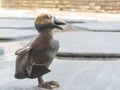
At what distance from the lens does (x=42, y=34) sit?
1.00 m

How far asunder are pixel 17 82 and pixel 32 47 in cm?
17

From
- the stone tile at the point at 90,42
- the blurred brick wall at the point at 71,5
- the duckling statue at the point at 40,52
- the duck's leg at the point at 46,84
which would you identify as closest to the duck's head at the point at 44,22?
the duckling statue at the point at 40,52

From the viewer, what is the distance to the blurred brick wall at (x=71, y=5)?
4.99 meters

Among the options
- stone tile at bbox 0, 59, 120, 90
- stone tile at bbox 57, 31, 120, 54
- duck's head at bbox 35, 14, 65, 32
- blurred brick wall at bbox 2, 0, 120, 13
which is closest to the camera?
duck's head at bbox 35, 14, 65, 32

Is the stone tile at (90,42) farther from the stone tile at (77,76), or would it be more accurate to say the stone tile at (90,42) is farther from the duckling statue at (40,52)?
the duckling statue at (40,52)

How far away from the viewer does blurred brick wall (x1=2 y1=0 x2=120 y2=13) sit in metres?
4.99

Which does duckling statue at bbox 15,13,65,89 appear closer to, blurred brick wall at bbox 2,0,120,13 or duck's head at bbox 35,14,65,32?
duck's head at bbox 35,14,65,32

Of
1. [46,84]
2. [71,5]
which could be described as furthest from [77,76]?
[71,5]

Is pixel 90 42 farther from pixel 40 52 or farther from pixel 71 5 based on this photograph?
pixel 71 5

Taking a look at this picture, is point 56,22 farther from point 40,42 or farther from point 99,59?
point 99,59

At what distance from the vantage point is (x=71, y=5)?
5.07 metres

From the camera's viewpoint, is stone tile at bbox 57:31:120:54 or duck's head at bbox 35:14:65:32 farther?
stone tile at bbox 57:31:120:54

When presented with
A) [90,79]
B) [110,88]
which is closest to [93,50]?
[90,79]

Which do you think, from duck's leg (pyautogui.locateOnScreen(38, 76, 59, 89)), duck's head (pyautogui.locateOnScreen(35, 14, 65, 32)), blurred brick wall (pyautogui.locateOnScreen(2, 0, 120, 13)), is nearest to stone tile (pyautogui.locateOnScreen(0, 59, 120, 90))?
duck's leg (pyautogui.locateOnScreen(38, 76, 59, 89))
